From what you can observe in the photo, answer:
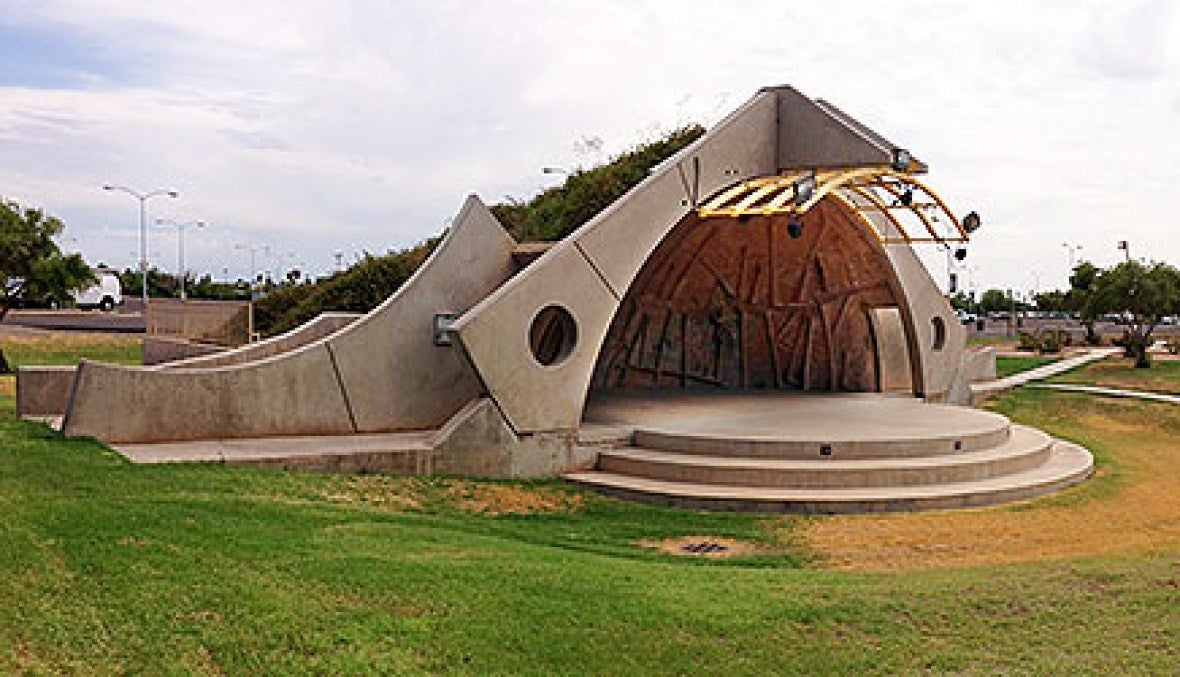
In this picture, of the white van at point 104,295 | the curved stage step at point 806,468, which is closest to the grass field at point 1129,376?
the curved stage step at point 806,468

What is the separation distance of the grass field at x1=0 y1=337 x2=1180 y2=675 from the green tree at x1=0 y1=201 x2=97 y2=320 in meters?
21.5

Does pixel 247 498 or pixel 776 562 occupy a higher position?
pixel 247 498

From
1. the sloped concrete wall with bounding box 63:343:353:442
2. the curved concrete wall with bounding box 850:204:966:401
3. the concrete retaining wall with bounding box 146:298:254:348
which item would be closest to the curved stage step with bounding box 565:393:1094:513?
the sloped concrete wall with bounding box 63:343:353:442

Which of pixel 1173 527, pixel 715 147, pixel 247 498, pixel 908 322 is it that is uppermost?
pixel 715 147

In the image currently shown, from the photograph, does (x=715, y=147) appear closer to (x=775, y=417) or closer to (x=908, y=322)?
(x=775, y=417)

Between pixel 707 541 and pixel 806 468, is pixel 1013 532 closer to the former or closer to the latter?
pixel 806 468

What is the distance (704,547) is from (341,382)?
6.39 meters

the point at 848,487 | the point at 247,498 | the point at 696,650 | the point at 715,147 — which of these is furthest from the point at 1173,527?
the point at 247,498

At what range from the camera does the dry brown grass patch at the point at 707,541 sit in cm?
1180

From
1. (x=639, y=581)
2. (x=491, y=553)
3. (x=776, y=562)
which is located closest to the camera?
(x=639, y=581)

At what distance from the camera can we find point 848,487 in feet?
49.9

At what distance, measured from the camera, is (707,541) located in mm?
12562

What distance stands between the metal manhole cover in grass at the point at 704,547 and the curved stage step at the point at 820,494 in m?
1.92

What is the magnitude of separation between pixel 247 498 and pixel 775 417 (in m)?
11.6
